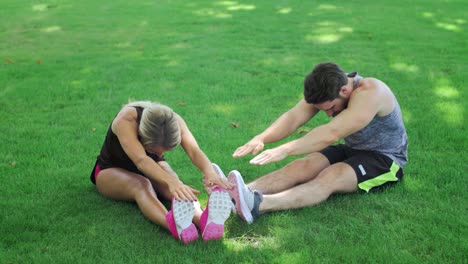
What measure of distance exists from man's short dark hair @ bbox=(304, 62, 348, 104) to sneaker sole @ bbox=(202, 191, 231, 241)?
1.02 meters

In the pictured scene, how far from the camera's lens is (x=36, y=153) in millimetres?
5105

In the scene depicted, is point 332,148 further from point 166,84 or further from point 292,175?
point 166,84

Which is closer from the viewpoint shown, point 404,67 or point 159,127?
point 159,127

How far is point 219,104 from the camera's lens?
20.9 feet

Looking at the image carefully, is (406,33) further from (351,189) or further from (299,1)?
(351,189)

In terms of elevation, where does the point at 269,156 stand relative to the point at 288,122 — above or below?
above

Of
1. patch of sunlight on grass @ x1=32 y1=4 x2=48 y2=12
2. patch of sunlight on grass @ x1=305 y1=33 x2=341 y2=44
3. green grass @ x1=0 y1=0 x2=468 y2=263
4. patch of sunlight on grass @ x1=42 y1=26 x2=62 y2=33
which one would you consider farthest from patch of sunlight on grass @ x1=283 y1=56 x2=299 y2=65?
patch of sunlight on grass @ x1=32 y1=4 x2=48 y2=12

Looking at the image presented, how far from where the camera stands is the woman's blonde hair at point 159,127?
353 cm

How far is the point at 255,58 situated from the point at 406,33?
10.1 feet

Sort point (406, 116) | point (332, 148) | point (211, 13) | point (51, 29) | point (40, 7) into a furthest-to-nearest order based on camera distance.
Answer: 1. point (40, 7)
2. point (211, 13)
3. point (51, 29)
4. point (406, 116)
5. point (332, 148)

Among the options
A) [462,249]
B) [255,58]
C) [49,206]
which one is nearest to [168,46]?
[255,58]

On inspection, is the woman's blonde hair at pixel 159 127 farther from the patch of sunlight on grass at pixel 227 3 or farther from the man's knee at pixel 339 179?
the patch of sunlight on grass at pixel 227 3

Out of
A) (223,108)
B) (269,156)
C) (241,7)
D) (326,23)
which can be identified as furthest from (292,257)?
(241,7)

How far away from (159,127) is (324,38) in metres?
6.30
